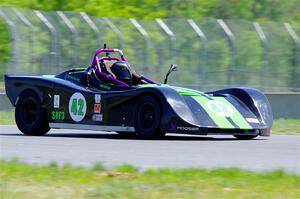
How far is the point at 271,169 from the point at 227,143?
398cm

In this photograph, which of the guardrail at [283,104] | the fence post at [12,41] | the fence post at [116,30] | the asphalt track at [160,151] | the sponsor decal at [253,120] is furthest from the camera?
the fence post at [116,30]

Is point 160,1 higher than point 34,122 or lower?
higher

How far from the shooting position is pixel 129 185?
865cm

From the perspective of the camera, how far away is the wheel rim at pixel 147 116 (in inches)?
585

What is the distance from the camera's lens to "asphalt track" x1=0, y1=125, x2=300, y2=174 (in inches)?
435

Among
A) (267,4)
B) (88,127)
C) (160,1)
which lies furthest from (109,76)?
(267,4)

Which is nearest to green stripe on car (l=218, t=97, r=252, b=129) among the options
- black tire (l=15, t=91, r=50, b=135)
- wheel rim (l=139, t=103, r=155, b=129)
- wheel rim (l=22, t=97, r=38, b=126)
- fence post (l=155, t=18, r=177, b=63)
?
wheel rim (l=139, t=103, r=155, b=129)

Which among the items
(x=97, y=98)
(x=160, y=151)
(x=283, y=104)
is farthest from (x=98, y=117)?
(x=283, y=104)

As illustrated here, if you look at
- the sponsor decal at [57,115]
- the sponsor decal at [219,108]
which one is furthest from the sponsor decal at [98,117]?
the sponsor decal at [219,108]

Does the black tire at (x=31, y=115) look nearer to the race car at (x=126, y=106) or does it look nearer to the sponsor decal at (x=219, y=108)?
the race car at (x=126, y=106)

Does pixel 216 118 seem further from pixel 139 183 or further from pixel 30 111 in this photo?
pixel 139 183

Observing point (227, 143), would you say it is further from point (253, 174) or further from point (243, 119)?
point (253, 174)

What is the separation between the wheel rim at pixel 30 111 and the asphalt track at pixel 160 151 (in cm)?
67

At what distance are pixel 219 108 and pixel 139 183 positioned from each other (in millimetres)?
6242
